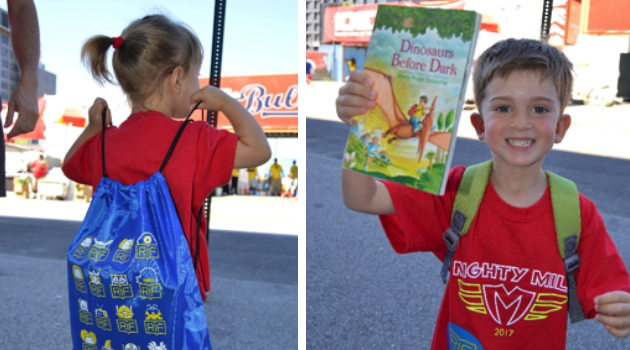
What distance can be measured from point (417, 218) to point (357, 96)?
0.47 metres

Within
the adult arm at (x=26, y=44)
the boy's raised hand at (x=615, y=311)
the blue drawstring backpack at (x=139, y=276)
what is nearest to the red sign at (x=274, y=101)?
the adult arm at (x=26, y=44)

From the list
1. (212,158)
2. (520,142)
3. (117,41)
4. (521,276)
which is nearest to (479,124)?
(520,142)

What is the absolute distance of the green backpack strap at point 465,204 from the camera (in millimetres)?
1670

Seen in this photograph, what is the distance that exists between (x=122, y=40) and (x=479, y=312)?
1326 millimetres

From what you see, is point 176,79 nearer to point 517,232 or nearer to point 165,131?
point 165,131

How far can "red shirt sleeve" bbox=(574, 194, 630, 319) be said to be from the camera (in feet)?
5.22

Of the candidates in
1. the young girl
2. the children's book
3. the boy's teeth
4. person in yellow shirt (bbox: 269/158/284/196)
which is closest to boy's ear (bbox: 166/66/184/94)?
the young girl

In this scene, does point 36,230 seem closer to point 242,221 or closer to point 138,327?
point 242,221

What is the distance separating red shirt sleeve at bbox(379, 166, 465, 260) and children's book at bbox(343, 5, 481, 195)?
0.35 meters

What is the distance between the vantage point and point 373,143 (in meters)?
1.40

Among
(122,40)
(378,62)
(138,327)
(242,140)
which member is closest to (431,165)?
(378,62)

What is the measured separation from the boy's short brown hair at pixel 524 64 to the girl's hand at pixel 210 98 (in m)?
0.76

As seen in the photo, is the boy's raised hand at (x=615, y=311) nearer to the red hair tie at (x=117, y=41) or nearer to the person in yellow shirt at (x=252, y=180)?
the red hair tie at (x=117, y=41)

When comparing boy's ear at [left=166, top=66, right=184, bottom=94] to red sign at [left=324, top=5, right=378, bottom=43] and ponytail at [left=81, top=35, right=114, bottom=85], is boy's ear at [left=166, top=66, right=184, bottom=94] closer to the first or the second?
ponytail at [left=81, top=35, right=114, bottom=85]
